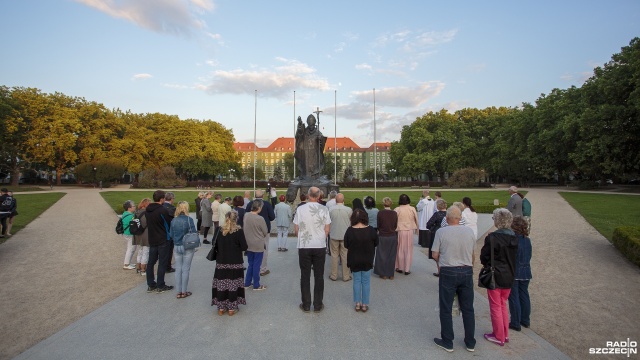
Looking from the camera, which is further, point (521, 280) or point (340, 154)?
point (340, 154)

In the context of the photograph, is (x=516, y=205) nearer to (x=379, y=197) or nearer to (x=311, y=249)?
(x=311, y=249)

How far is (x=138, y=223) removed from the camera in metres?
7.76

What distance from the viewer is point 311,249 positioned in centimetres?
572

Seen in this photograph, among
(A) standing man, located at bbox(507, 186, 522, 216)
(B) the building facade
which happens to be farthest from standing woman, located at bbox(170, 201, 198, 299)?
(B) the building facade

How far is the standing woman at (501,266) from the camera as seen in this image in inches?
178

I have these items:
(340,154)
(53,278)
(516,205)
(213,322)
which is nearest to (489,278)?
(213,322)

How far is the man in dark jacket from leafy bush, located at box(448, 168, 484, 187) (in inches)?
1763

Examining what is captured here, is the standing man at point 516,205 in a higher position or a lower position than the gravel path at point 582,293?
higher

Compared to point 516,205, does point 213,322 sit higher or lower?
lower

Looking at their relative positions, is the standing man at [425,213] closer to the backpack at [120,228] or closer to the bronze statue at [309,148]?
the backpack at [120,228]

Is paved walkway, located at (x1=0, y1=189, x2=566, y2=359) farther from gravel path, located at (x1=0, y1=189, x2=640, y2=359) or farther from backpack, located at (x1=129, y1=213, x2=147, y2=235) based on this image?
backpack, located at (x1=129, y1=213, x2=147, y2=235)

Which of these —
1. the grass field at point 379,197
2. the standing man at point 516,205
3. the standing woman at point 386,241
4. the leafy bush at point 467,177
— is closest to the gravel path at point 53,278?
the standing woman at point 386,241

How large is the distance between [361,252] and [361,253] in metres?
0.02

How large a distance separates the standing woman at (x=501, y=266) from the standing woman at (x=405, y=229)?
10.3 ft
